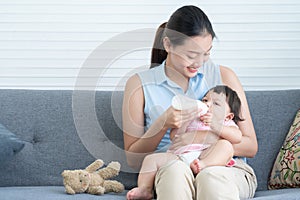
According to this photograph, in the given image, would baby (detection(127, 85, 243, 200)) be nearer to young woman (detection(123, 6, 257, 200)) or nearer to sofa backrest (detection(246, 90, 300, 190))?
young woman (detection(123, 6, 257, 200))

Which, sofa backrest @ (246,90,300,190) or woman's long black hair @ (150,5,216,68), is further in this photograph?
sofa backrest @ (246,90,300,190)

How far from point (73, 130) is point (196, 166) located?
0.79 metres

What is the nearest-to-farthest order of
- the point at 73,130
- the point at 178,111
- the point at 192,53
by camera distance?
the point at 178,111 < the point at 192,53 < the point at 73,130

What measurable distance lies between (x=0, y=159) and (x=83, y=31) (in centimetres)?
108

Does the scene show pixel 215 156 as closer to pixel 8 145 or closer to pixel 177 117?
pixel 177 117

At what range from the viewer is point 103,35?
3.54 m

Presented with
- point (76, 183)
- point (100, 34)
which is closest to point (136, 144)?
point (76, 183)

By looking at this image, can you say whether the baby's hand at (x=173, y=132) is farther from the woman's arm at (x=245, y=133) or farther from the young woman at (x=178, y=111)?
the woman's arm at (x=245, y=133)

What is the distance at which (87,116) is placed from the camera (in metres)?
2.92

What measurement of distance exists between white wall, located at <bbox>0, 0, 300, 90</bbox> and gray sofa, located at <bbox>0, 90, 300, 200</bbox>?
0.55m

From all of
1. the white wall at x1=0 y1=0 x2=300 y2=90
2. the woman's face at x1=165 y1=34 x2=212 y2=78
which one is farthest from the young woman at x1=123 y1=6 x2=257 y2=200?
the white wall at x1=0 y1=0 x2=300 y2=90

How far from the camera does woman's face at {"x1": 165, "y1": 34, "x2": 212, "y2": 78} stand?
2.53 meters

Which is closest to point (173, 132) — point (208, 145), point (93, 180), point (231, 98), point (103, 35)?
point (208, 145)

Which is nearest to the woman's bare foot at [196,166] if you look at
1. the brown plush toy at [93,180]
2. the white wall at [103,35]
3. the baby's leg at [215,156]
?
the baby's leg at [215,156]
